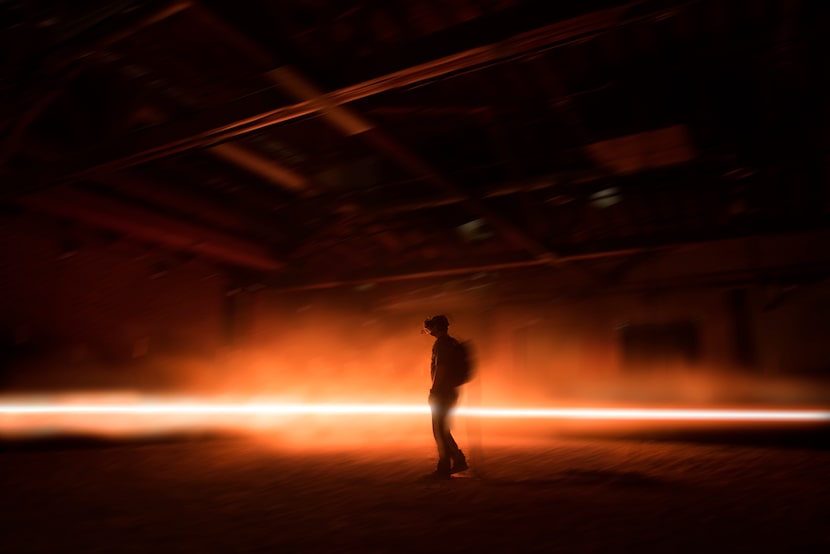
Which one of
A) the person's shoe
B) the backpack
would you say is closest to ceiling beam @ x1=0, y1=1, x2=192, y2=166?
the backpack

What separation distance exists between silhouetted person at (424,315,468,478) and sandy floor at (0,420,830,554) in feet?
0.82

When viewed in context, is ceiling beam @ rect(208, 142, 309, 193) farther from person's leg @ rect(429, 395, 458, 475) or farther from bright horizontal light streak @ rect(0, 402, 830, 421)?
bright horizontal light streak @ rect(0, 402, 830, 421)

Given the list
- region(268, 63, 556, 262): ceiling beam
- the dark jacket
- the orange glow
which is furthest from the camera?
the orange glow

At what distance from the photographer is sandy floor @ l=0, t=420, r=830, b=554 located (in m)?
3.96

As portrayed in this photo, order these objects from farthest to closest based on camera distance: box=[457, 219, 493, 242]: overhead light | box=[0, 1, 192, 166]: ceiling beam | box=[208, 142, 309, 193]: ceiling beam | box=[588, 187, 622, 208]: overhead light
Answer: box=[457, 219, 493, 242]: overhead light
box=[588, 187, 622, 208]: overhead light
box=[208, 142, 309, 193]: ceiling beam
box=[0, 1, 192, 166]: ceiling beam

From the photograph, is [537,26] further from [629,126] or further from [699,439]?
[699,439]

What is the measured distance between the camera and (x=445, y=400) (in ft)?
20.5

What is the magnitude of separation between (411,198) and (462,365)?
315cm

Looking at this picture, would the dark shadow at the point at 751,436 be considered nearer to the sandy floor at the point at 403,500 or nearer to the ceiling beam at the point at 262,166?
the sandy floor at the point at 403,500

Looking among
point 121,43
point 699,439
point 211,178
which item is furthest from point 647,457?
point 121,43

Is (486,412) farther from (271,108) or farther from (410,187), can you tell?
(271,108)

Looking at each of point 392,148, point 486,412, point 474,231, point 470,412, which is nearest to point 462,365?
point 392,148

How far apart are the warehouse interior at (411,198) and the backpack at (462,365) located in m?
2.07

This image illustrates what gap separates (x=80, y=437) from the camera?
8227 mm
